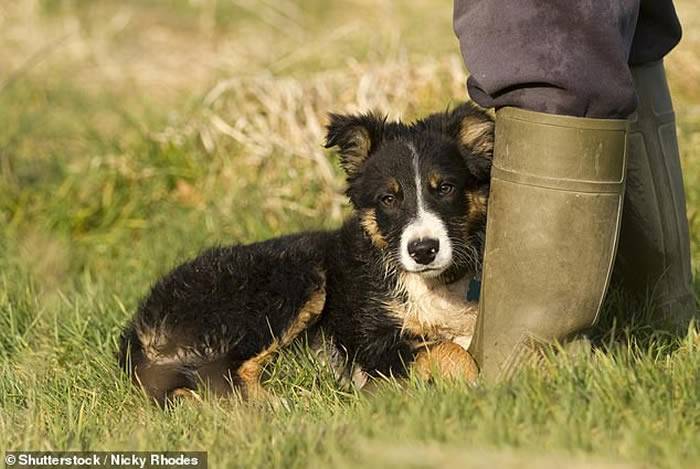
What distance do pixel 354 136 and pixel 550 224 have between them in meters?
1.28

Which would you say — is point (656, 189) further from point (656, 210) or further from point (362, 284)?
point (362, 284)

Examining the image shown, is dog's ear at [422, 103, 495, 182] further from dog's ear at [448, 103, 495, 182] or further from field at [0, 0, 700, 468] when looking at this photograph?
field at [0, 0, 700, 468]

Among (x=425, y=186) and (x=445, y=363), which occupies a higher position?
(x=425, y=186)

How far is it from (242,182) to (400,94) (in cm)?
119

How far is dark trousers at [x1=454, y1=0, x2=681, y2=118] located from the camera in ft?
11.3

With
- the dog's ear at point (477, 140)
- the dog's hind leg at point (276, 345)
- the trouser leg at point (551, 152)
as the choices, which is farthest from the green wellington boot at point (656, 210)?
the dog's hind leg at point (276, 345)

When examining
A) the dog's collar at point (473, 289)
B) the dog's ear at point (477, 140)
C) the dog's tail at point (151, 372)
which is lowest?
the dog's tail at point (151, 372)

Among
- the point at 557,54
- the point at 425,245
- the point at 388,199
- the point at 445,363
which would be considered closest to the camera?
the point at 557,54

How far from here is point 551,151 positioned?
11.6 ft

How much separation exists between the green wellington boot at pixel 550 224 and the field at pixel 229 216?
0.22 meters

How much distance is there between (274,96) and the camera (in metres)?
7.31

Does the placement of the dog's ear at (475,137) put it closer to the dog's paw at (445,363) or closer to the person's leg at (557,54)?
the dog's paw at (445,363)

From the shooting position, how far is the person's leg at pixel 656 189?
171 inches

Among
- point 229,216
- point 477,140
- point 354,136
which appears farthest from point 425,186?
point 229,216
